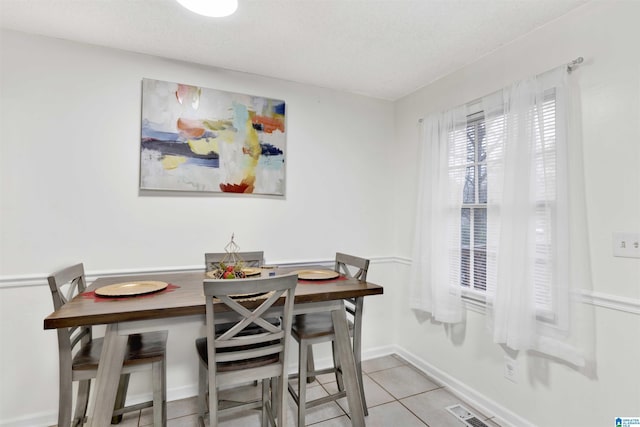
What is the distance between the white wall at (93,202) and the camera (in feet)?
6.51

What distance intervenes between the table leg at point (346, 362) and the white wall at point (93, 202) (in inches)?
32.8

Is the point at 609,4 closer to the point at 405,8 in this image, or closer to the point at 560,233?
the point at 405,8

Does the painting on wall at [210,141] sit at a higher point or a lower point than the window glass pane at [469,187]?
higher

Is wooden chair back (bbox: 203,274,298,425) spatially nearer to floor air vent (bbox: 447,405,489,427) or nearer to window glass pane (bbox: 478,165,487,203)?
floor air vent (bbox: 447,405,489,427)

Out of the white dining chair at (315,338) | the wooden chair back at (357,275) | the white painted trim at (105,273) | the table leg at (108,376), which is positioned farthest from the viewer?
the wooden chair back at (357,275)

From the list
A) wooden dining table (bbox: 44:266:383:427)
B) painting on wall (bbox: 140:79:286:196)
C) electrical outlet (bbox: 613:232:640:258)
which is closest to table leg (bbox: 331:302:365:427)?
wooden dining table (bbox: 44:266:383:427)

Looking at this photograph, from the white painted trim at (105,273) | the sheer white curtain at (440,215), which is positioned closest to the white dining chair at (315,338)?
the white painted trim at (105,273)

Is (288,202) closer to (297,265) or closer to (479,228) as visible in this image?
(297,265)

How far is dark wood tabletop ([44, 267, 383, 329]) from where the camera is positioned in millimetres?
1358

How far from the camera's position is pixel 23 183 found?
A: 2.00 meters

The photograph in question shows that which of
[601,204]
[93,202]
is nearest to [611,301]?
[601,204]

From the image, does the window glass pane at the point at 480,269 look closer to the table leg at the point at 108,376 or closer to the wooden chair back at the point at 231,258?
the wooden chair back at the point at 231,258

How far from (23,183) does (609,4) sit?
135 inches

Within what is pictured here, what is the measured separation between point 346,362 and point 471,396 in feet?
3.52
